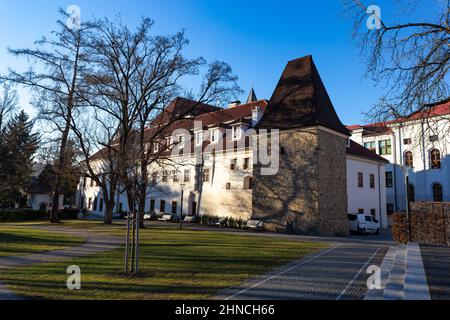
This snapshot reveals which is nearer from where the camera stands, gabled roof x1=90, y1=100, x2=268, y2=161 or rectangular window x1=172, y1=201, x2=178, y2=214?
gabled roof x1=90, y1=100, x2=268, y2=161

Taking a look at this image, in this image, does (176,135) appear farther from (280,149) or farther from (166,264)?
(166,264)

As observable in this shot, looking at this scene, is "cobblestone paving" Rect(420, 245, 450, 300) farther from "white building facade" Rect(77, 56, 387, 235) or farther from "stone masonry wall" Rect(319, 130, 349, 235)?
"white building facade" Rect(77, 56, 387, 235)

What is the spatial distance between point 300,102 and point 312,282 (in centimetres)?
2179

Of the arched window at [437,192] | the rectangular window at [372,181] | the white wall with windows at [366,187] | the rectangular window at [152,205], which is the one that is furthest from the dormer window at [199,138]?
the arched window at [437,192]

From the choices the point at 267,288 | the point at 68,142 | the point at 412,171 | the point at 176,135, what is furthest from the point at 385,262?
the point at 412,171

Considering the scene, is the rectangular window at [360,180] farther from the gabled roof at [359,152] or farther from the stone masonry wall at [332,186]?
the stone masonry wall at [332,186]

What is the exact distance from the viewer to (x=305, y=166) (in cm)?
2648

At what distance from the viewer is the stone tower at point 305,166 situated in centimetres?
2581

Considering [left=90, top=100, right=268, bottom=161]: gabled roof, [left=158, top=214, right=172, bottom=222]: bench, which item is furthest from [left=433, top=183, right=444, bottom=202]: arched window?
[left=158, top=214, right=172, bottom=222]: bench

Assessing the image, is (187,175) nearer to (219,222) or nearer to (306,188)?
(219,222)

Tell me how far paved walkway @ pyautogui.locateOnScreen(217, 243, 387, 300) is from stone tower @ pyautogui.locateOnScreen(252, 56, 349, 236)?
13720 mm

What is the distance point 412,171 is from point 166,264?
40327 millimetres

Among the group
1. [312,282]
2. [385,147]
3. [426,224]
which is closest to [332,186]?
[426,224]

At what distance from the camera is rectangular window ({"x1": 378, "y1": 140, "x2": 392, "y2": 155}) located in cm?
4434
